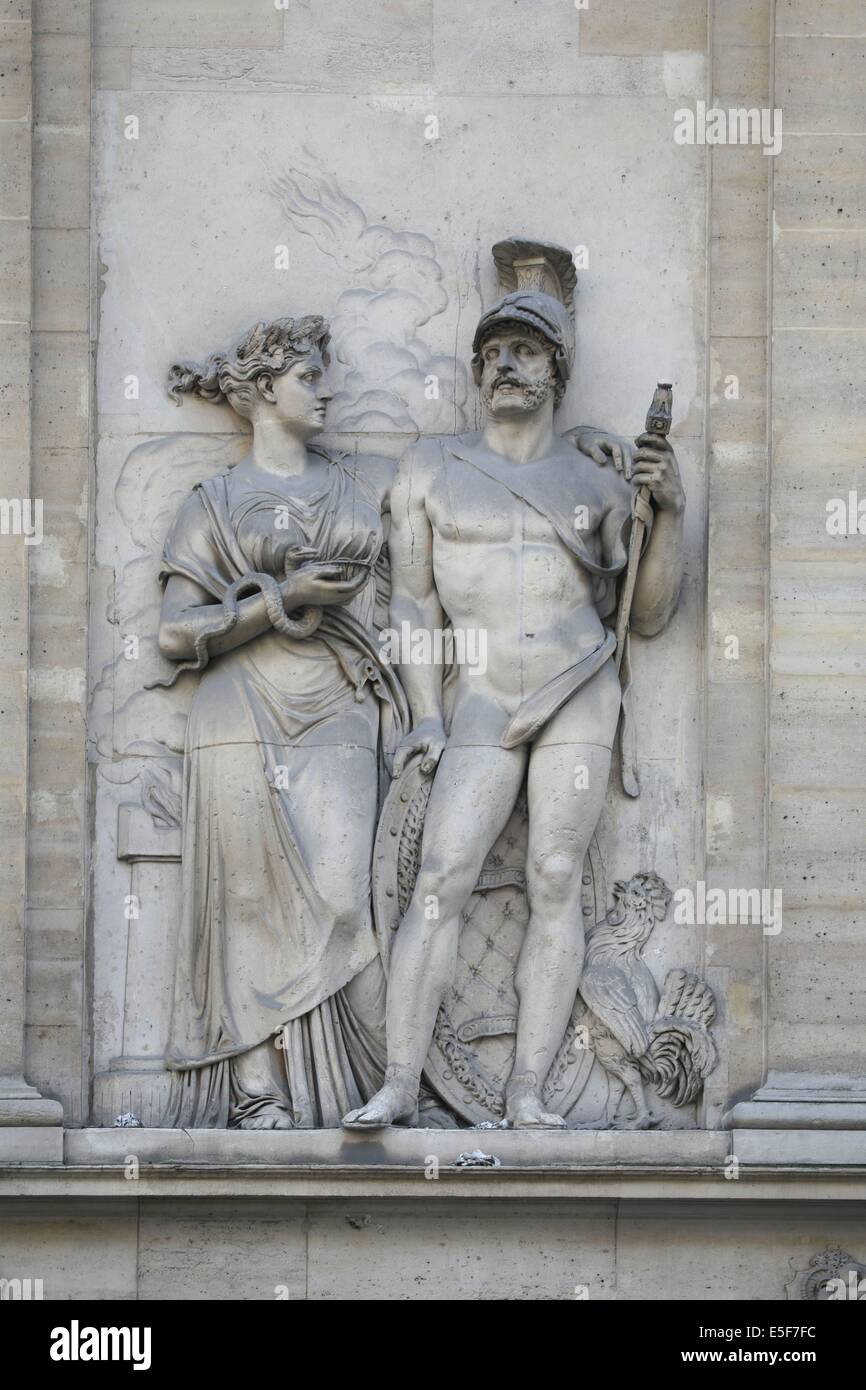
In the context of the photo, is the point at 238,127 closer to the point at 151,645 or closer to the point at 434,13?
the point at 434,13

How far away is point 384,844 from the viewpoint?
16094mm

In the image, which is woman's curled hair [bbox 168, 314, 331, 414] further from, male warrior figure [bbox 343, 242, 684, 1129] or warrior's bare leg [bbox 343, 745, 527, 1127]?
warrior's bare leg [bbox 343, 745, 527, 1127]

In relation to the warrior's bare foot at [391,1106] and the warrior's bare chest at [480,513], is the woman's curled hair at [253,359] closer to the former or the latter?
the warrior's bare chest at [480,513]

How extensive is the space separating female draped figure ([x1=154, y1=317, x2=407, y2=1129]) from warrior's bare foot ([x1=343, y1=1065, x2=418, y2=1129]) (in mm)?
221

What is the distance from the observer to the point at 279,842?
52.2 ft

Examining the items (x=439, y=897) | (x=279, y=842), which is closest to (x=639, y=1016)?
(x=439, y=897)

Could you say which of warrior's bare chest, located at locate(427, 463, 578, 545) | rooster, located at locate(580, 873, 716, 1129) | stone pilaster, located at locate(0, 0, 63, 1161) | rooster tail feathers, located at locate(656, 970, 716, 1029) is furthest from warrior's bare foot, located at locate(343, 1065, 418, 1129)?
warrior's bare chest, located at locate(427, 463, 578, 545)

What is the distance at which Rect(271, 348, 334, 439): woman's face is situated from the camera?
16266 millimetres

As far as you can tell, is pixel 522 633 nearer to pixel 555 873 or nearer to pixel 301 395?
pixel 555 873

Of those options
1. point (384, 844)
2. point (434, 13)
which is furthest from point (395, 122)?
point (384, 844)

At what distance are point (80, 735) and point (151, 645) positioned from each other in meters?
0.51

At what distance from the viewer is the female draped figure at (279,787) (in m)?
15.9

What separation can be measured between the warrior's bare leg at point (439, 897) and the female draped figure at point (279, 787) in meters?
0.22

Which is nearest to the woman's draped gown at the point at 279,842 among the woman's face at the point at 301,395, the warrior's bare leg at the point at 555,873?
the woman's face at the point at 301,395
